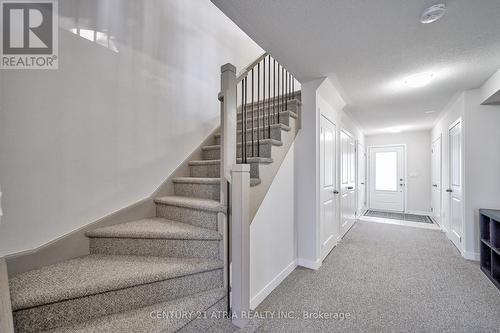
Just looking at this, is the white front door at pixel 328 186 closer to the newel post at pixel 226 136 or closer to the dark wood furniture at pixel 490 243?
the newel post at pixel 226 136

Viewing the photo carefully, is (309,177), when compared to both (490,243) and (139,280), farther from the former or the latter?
(490,243)

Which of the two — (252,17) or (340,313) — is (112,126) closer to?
(252,17)

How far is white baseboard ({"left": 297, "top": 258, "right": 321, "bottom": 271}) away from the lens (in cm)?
259

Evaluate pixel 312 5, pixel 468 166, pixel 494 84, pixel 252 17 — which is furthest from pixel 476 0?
pixel 468 166

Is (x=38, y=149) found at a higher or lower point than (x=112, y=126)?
lower

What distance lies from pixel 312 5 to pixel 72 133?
1.93 m

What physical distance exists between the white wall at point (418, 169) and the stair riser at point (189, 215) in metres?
6.71

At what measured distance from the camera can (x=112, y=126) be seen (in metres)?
1.86

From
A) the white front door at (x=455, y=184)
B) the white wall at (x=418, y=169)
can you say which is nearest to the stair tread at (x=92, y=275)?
the white front door at (x=455, y=184)

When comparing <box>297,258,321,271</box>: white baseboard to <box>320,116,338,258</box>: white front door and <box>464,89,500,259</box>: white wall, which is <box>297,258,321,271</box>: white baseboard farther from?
<box>464,89,500,259</box>: white wall

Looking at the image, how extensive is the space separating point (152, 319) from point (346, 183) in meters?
3.86

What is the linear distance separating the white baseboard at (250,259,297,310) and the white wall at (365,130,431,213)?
217 inches

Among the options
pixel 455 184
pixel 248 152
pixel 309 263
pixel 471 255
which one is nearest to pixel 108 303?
pixel 248 152

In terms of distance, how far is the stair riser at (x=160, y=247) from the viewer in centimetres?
161
